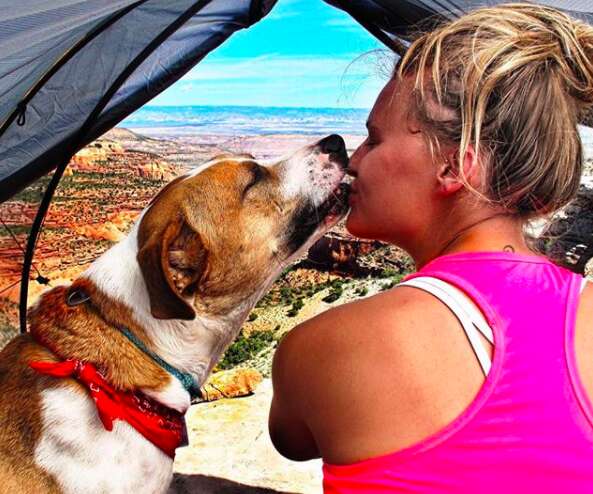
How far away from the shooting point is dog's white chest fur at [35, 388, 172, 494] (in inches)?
87.3

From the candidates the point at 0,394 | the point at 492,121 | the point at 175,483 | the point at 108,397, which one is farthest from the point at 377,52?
the point at 175,483

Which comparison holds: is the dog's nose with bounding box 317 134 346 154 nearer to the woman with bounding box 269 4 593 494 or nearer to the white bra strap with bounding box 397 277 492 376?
the woman with bounding box 269 4 593 494

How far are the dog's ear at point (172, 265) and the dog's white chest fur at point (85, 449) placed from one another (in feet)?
1.39

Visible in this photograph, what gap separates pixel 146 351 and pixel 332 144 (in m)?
1.17

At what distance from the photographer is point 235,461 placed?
150 inches

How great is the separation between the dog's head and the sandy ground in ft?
4.61

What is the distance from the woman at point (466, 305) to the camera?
1481mm

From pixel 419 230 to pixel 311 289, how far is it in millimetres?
8515

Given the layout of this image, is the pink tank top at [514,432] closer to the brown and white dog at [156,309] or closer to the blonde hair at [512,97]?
the blonde hair at [512,97]

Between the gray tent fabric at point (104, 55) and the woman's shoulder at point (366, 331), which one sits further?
the gray tent fabric at point (104, 55)

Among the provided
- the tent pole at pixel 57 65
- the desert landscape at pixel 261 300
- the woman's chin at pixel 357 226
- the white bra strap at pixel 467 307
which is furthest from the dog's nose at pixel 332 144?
the white bra strap at pixel 467 307

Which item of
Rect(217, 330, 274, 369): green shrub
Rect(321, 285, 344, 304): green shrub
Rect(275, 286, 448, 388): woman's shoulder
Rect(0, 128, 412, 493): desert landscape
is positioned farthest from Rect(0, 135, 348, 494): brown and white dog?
Rect(321, 285, 344, 304): green shrub

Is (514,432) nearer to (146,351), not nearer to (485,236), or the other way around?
(485,236)

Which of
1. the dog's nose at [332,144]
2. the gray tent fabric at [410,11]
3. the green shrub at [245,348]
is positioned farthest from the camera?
the green shrub at [245,348]
